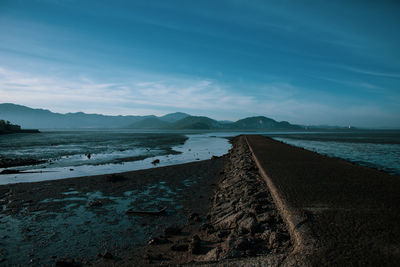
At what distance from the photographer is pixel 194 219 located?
636cm

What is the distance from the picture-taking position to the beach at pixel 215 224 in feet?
11.9

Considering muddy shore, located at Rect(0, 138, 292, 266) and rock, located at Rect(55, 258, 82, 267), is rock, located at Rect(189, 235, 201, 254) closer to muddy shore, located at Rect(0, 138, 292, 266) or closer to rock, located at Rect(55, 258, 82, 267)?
muddy shore, located at Rect(0, 138, 292, 266)

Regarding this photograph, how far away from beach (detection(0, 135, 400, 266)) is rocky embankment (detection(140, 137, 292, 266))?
0.07 feet

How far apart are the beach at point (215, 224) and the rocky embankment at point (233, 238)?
0.9 inches

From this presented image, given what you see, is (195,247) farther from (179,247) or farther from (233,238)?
(233,238)

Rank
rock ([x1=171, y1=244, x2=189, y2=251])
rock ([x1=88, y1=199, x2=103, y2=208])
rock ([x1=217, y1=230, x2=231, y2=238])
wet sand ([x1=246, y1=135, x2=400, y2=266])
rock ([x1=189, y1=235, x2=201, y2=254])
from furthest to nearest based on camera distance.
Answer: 1. rock ([x1=88, y1=199, x2=103, y2=208])
2. rock ([x1=217, y1=230, x2=231, y2=238])
3. rock ([x1=171, y1=244, x2=189, y2=251])
4. rock ([x1=189, y1=235, x2=201, y2=254])
5. wet sand ([x1=246, y1=135, x2=400, y2=266])

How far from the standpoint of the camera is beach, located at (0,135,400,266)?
11.9 feet

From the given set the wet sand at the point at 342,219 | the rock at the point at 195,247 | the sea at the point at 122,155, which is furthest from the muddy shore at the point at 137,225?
the sea at the point at 122,155

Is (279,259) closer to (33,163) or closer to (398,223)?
(398,223)

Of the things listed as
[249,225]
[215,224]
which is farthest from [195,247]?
[215,224]

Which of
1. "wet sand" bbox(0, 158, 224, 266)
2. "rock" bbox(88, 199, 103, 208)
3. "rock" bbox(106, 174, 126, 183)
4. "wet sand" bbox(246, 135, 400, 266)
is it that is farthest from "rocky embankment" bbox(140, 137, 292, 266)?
"rock" bbox(106, 174, 126, 183)

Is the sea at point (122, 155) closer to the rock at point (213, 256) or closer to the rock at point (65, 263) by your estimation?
the rock at point (65, 263)

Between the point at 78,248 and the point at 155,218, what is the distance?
2159 millimetres

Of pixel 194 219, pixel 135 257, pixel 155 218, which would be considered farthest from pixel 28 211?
pixel 194 219
